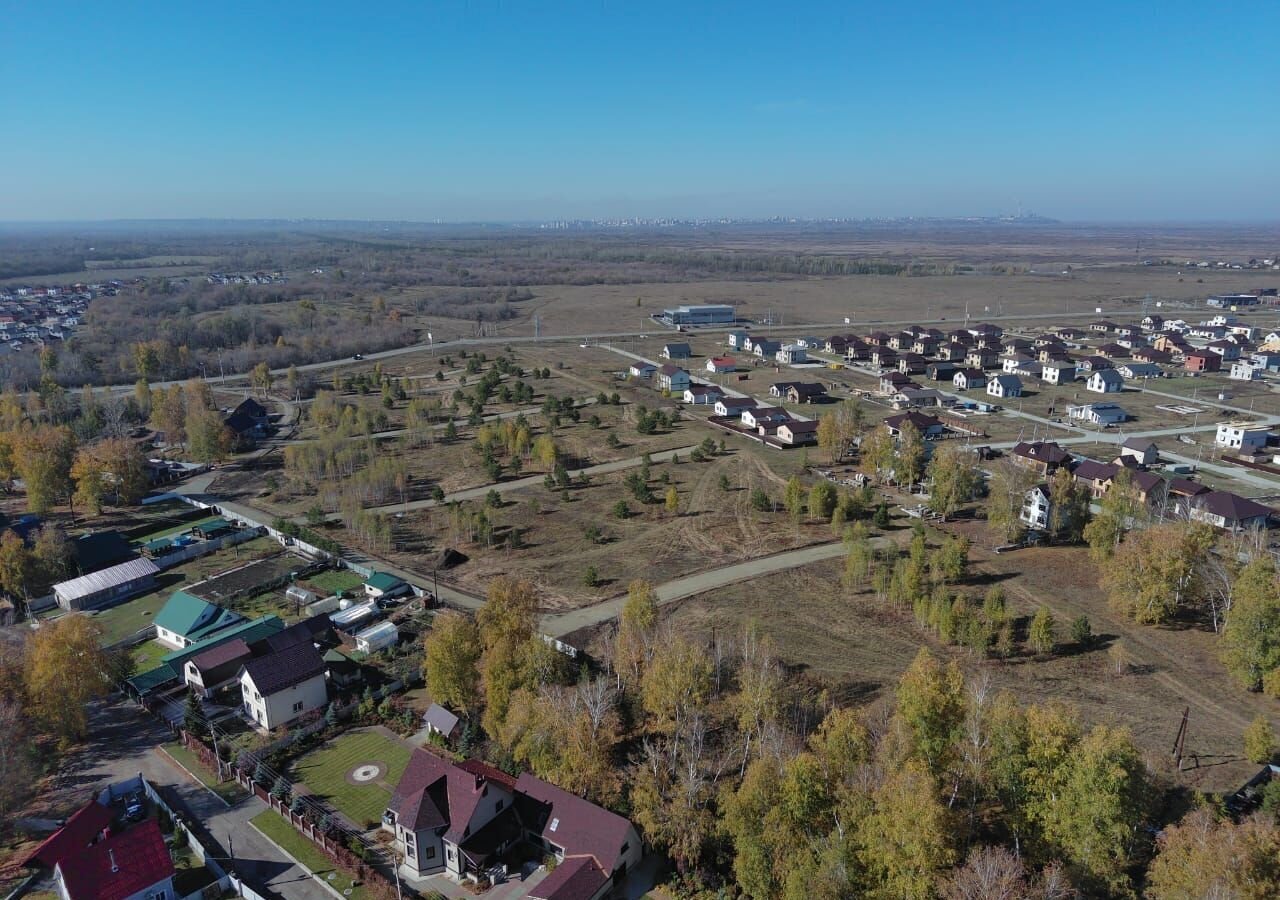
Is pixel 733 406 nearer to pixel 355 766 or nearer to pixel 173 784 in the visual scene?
pixel 355 766

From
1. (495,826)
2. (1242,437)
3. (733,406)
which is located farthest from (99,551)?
(1242,437)

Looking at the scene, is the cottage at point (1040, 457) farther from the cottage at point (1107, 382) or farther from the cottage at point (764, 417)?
the cottage at point (1107, 382)

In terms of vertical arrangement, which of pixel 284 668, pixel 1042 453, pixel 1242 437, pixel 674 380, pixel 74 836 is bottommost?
pixel 74 836

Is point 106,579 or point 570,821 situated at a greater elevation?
point 570,821

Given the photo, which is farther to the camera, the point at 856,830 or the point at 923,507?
the point at 923,507

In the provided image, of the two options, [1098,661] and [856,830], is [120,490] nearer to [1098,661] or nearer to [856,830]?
[856,830]

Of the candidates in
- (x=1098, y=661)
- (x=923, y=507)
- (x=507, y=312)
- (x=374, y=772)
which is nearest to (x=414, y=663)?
(x=374, y=772)
